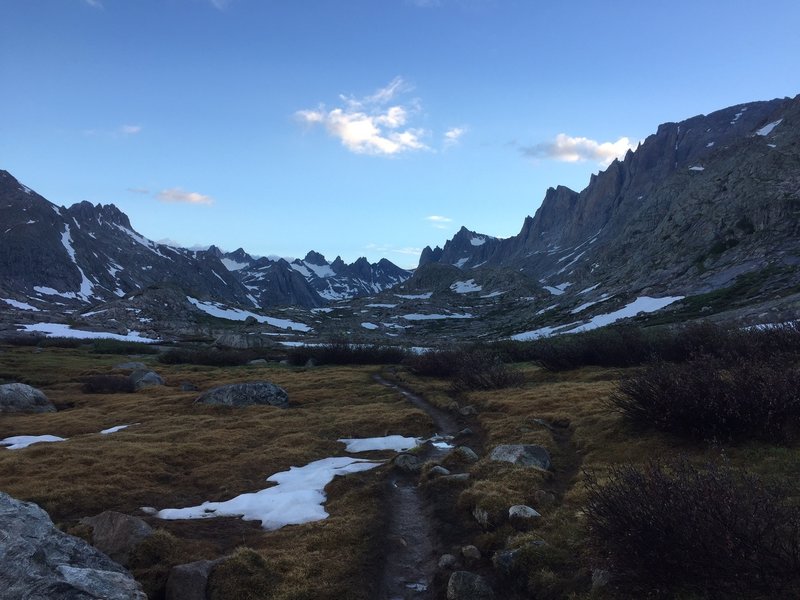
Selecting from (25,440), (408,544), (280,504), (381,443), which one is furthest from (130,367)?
(408,544)

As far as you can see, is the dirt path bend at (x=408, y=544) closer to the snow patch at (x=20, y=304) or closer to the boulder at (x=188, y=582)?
the boulder at (x=188, y=582)

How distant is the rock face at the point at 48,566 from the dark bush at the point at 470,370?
31.1 m

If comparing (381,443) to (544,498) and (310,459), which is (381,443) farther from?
(544,498)

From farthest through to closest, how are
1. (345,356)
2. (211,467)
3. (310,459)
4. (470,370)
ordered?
(345,356)
(470,370)
(310,459)
(211,467)

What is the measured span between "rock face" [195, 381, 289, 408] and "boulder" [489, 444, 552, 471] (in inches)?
819

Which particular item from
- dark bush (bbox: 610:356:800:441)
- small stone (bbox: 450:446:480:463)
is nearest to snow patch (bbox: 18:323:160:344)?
small stone (bbox: 450:446:480:463)

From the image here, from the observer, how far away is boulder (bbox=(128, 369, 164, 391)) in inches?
1819

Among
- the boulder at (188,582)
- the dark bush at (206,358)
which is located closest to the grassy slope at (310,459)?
the boulder at (188,582)

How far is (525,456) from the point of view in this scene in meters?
17.7

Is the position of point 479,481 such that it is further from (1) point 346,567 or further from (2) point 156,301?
→ (2) point 156,301

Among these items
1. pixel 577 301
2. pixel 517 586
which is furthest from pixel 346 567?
pixel 577 301

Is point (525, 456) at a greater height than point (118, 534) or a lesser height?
greater

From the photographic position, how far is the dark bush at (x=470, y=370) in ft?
127

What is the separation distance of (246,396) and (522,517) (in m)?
26.6
